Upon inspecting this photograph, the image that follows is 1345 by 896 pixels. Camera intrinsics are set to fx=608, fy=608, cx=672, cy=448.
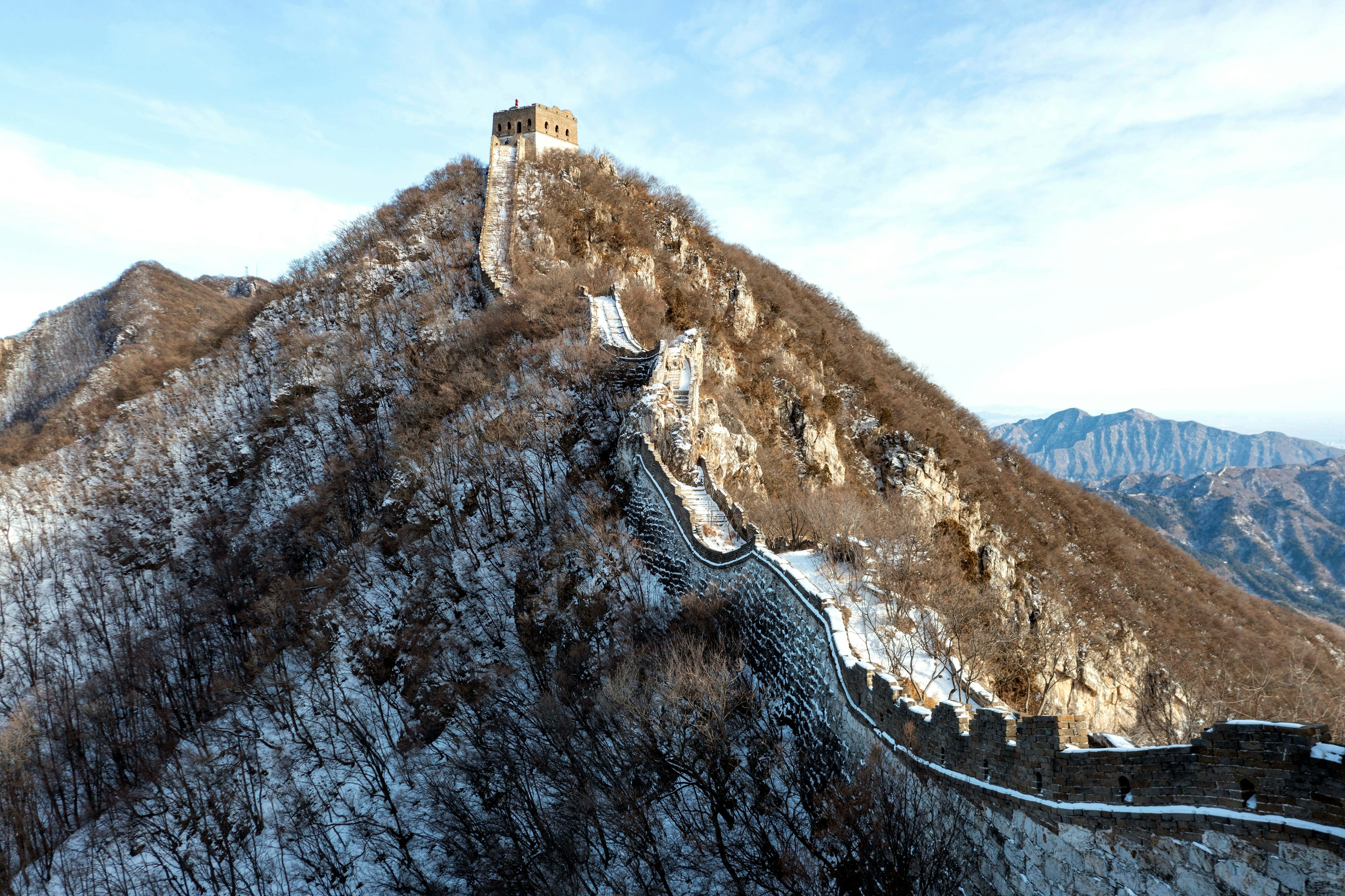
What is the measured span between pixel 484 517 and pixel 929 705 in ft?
89.9

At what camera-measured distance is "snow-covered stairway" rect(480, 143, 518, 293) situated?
52312 millimetres

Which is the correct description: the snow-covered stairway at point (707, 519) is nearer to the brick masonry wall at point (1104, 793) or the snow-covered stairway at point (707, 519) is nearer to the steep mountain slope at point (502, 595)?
the steep mountain slope at point (502, 595)

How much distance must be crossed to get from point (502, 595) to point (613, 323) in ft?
64.3

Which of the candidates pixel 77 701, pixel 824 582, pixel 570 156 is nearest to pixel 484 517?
pixel 824 582

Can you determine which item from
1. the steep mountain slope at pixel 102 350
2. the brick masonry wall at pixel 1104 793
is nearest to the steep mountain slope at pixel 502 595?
the brick masonry wall at pixel 1104 793

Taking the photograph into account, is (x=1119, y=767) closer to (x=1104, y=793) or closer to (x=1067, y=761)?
(x=1104, y=793)

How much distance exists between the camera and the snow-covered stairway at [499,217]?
52312mm

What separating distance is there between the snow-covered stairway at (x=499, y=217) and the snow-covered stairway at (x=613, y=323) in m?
10.4

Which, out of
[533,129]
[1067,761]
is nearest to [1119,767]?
[1067,761]

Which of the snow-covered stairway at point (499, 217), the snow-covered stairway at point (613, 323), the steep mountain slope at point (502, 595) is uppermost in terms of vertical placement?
the snow-covered stairway at point (499, 217)

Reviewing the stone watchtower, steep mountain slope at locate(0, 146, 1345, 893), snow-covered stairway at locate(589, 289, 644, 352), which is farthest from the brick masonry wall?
the stone watchtower

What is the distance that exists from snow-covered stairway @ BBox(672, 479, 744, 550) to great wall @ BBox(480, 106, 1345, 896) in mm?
3379

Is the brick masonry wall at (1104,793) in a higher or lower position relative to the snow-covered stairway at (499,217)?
lower

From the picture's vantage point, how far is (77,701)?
146 feet
